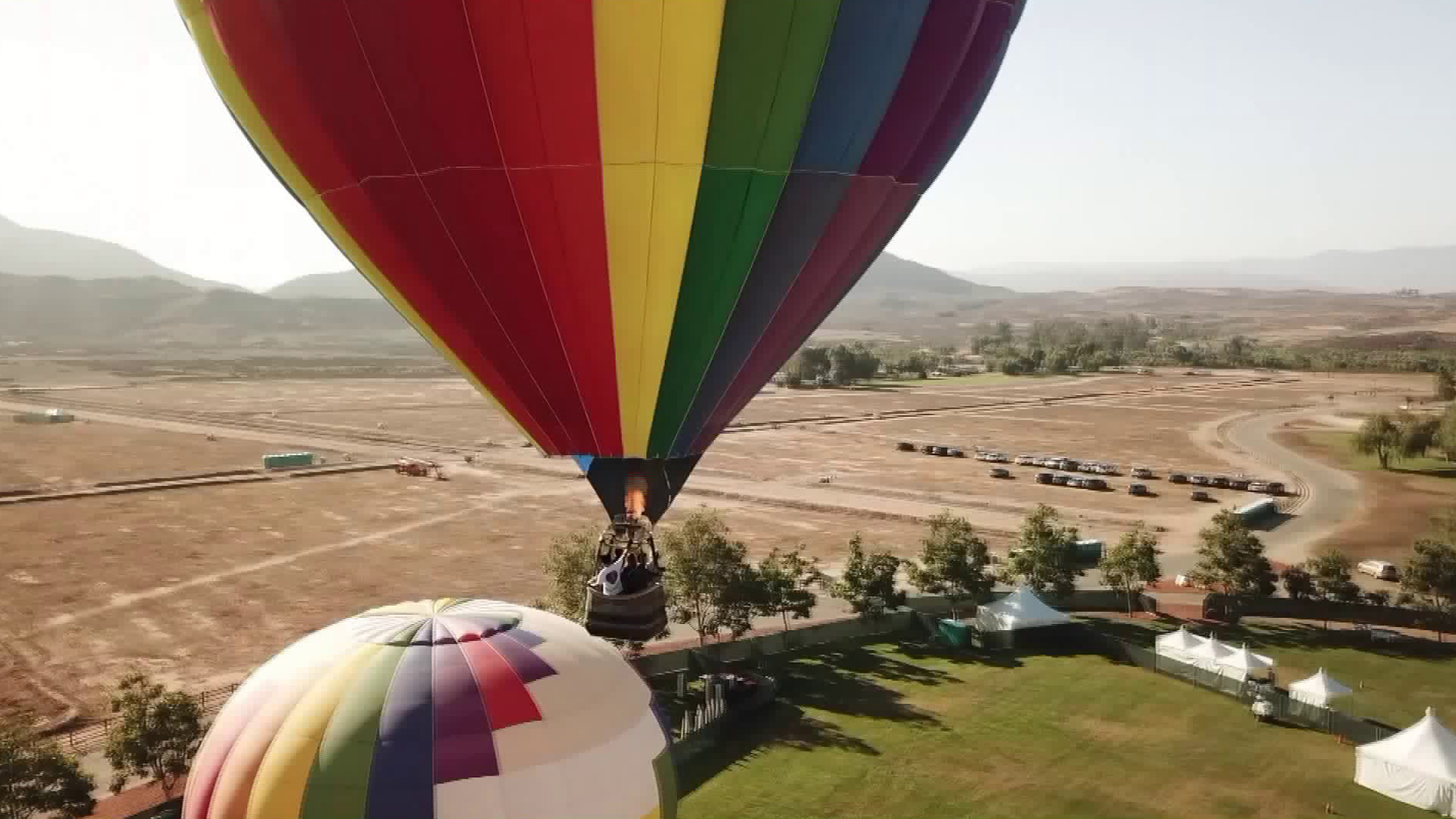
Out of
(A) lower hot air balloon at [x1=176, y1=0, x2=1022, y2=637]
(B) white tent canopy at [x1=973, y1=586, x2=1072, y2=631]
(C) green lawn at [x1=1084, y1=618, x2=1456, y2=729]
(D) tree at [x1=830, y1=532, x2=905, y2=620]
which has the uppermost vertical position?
(A) lower hot air balloon at [x1=176, y1=0, x2=1022, y2=637]

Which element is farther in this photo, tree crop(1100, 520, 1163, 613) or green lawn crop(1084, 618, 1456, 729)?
tree crop(1100, 520, 1163, 613)

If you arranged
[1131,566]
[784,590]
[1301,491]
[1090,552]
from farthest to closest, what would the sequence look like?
1. [1301,491]
2. [1090,552]
3. [1131,566]
4. [784,590]

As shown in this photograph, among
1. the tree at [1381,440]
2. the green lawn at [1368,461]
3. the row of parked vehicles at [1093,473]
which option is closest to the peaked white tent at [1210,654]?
the row of parked vehicles at [1093,473]

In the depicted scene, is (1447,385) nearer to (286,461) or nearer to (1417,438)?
(1417,438)

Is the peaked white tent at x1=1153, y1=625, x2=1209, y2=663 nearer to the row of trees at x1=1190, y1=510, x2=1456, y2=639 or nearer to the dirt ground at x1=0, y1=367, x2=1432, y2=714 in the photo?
the row of trees at x1=1190, y1=510, x2=1456, y2=639

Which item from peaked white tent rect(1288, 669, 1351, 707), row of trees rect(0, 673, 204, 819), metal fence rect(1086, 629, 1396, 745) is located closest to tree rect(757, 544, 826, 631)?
metal fence rect(1086, 629, 1396, 745)

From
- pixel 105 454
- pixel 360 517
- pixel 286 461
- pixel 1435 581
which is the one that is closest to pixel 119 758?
pixel 360 517

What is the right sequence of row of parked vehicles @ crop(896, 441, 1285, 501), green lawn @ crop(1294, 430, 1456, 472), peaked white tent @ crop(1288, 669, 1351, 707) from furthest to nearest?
green lawn @ crop(1294, 430, 1456, 472), row of parked vehicles @ crop(896, 441, 1285, 501), peaked white tent @ crop(1288, 669, 1351, 707)

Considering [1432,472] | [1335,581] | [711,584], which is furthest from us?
[1432,472]
